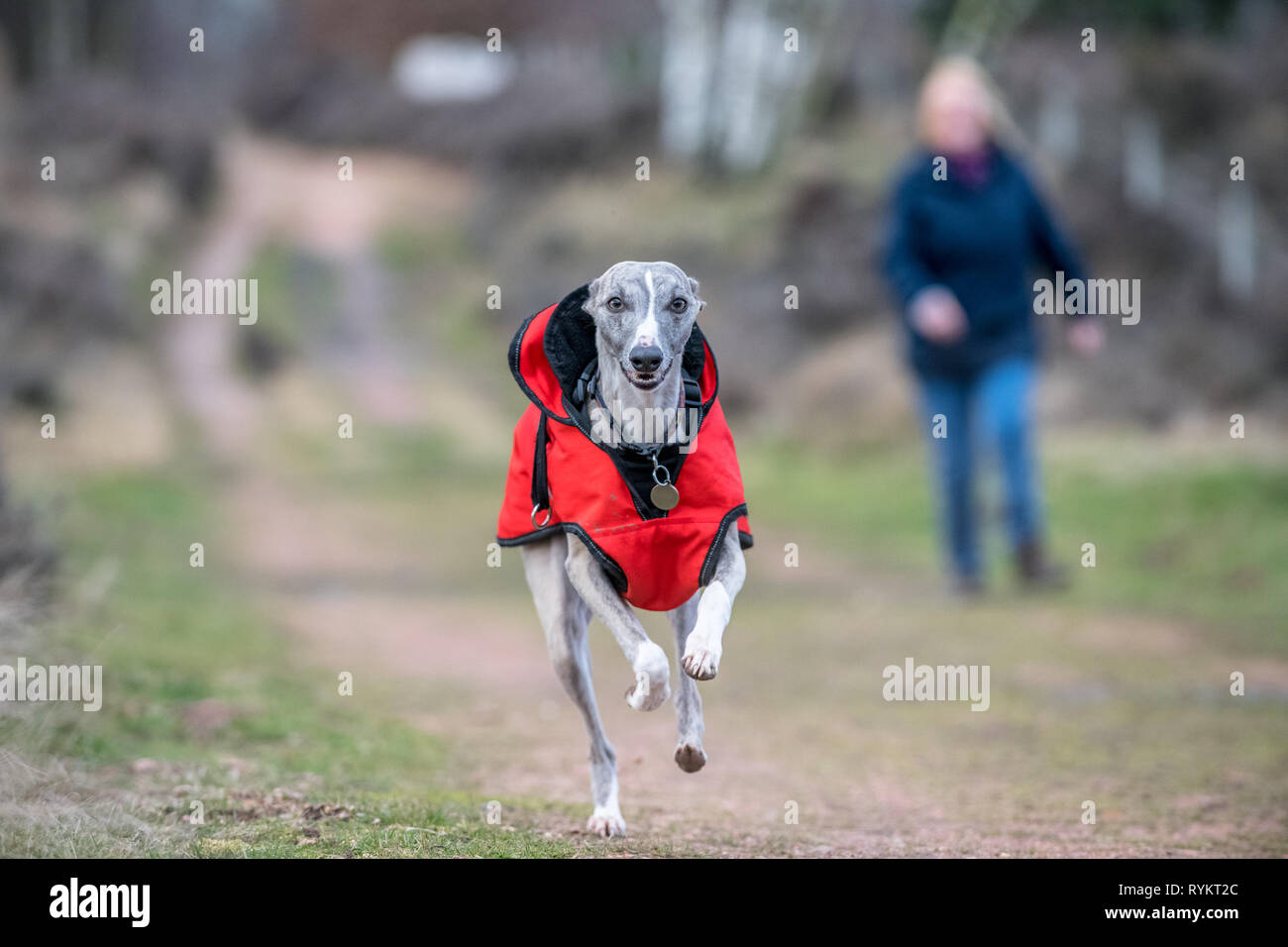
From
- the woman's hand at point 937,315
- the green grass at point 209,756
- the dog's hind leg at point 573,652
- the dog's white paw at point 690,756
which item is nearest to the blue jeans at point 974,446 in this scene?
the woman's hand at point 937,315

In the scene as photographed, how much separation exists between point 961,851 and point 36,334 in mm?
17769

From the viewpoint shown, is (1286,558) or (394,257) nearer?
(1286,558)

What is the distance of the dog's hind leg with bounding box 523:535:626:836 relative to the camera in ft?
15.6

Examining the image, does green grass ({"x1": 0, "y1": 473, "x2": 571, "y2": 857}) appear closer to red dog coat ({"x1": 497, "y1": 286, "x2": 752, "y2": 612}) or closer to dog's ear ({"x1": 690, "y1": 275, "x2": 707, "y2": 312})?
red dog coat ({"x1": 497, "y1": 286, "x2": 752, "y2": 612})

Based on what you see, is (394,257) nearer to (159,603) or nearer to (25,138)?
(25,138)

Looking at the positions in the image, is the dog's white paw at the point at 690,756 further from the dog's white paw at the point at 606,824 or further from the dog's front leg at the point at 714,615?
the dog's white paw at the point at 606,824

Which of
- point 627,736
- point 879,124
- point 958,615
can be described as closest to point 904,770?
point 627,736

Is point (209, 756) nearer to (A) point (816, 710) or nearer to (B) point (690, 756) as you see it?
(B) point (690, 756)

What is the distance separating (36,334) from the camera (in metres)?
19.5

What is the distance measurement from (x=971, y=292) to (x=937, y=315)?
2.51 ft

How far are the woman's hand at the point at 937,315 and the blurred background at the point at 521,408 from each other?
199cm

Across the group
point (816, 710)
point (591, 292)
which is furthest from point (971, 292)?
point (591, 292)

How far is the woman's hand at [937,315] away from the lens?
980cm

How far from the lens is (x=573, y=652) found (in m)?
4.77
